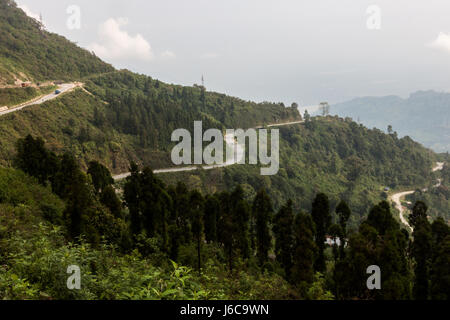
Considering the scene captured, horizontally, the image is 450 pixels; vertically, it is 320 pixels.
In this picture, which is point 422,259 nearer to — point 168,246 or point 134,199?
point 168,246

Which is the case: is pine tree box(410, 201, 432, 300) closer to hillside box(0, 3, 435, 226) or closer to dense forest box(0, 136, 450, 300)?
dense forest box(0, 136, 450, 300)

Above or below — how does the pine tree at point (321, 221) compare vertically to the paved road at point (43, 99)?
below

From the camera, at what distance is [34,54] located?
82.0 metres

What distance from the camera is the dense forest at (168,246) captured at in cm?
655

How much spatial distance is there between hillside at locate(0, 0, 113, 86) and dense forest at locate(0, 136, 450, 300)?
5560cm

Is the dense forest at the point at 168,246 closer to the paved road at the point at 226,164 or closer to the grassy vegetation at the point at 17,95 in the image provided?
the paved road at the point at 226,164

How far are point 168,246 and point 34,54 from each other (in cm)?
8671

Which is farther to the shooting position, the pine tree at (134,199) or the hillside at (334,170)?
the hillside at (334,170)

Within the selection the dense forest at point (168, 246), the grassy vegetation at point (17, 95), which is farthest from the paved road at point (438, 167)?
the grassy vegetation at point (17, 95)

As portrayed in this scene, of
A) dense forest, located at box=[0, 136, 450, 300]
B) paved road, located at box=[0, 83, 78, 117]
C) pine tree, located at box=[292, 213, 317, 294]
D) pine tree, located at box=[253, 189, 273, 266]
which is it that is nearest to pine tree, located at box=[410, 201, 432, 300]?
dense forest, located at box=[0, 136, 450, 300]

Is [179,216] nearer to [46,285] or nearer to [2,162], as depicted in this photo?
[46,285]

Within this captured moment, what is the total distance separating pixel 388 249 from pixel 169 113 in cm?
7097

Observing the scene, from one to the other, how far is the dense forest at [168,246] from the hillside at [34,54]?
5560 centimetres

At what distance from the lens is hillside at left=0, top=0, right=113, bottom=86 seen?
233 feet
